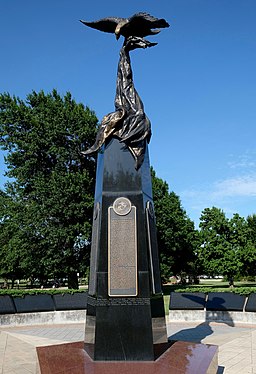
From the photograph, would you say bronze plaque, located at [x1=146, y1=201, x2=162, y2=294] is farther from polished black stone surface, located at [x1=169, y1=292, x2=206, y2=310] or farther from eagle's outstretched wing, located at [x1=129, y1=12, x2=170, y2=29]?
polished black stone surface, located at [x1=169, y1=292, x2=206, y2=310]

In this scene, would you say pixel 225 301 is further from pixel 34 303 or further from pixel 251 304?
pixel 34 303

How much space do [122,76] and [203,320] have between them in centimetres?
1086

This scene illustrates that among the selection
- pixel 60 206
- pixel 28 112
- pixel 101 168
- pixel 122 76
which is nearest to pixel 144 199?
pixel 101 168

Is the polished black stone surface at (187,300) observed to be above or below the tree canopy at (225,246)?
below

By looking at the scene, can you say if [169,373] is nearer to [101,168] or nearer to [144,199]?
[144,199]

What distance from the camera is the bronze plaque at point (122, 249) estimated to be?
6328mm

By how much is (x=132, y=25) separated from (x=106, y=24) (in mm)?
609

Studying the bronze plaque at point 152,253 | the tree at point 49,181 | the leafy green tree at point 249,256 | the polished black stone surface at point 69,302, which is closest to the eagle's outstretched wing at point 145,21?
the bronze plaque at point 152,253

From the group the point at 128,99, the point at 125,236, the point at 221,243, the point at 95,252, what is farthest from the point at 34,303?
the point at 221,243

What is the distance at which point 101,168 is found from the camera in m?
7.22

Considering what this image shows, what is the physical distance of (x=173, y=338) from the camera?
1111 cm

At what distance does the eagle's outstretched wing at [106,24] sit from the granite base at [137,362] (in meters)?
6.65

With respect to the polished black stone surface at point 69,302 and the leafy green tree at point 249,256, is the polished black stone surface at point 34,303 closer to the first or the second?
the polished black stone surface at point 69,302

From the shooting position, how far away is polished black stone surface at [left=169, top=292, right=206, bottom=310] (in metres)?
14.7
